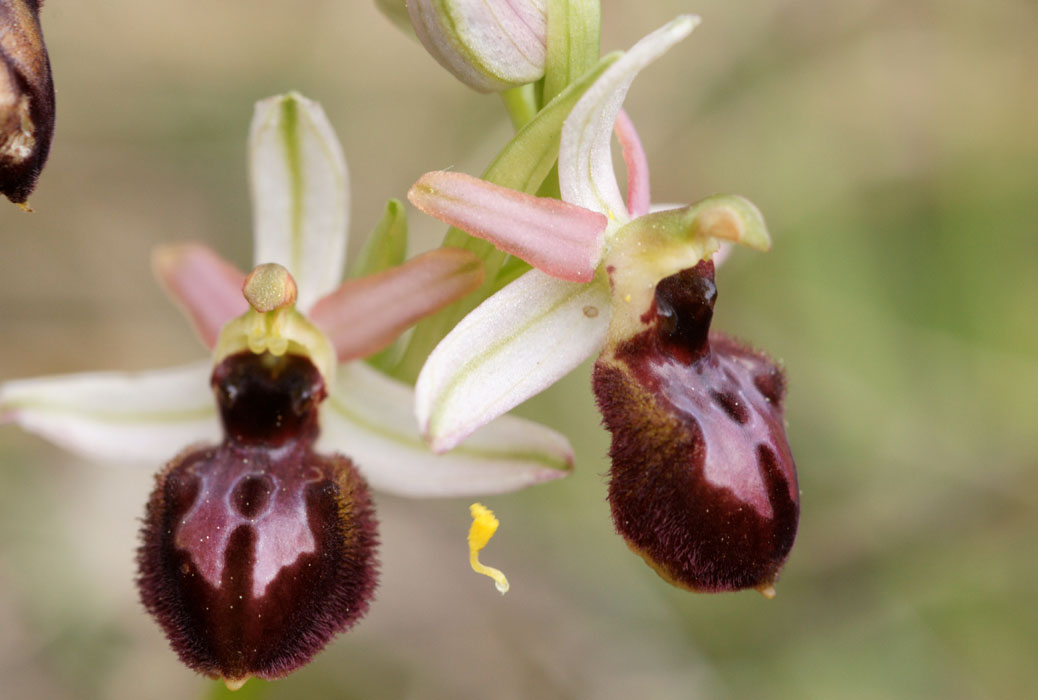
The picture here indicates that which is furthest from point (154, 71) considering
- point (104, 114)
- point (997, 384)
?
point (997, 384)

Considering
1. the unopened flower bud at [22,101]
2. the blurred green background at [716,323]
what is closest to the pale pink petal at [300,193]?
the unopened flower bud at [22,101]

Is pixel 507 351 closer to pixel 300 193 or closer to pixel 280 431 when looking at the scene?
pixel 280 431

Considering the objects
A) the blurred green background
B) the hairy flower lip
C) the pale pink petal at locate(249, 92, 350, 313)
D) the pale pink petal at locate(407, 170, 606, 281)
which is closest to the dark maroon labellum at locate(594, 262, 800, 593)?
the pale pink petal at locate(407, 170, 606, 281)

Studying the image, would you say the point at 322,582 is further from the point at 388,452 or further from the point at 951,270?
the point at 951,270

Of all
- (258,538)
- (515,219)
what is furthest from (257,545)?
(515,219)

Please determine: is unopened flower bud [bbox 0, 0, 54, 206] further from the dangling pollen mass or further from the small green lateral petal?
the small green lateral petal

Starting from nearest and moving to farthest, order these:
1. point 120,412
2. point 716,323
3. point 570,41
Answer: point 570,41, point 120,412, point 716,323

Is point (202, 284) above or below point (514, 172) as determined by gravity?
below
